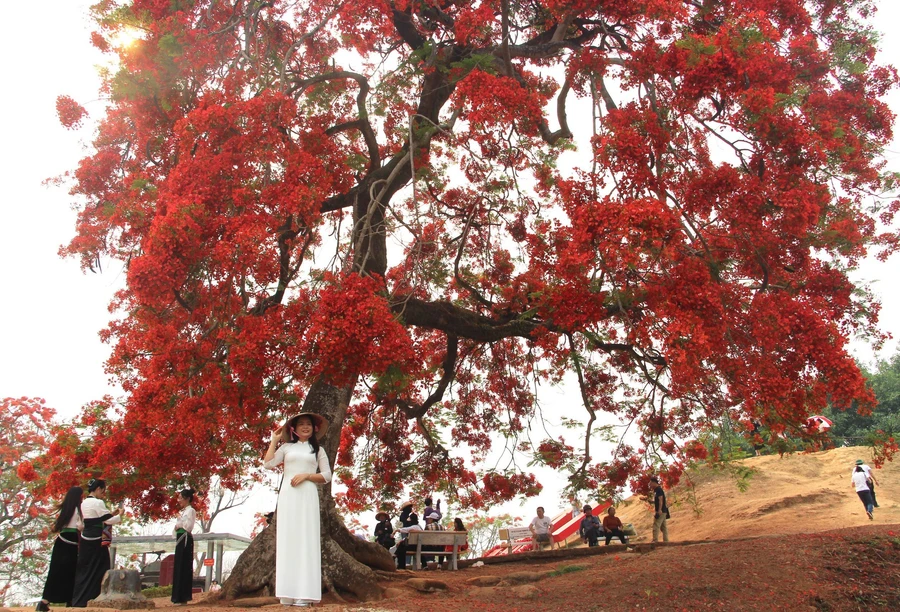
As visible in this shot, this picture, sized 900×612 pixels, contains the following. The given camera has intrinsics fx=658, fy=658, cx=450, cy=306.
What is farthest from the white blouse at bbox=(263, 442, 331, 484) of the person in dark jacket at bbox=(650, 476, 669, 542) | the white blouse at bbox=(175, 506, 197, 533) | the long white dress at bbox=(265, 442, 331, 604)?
the person in dark jacket at bbox=(650, 476, 669, 542)

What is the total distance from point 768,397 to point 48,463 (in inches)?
291

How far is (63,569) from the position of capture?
6406 mm

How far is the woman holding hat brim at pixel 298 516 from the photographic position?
5430mm

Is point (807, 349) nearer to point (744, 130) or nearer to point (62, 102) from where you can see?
point (744, 130)

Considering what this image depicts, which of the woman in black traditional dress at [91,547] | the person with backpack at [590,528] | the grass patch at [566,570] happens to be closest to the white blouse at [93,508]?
the woman in black traditional dress at [91,547]

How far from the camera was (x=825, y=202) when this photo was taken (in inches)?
276

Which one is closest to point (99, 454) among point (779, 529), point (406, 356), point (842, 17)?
point (406, 356)

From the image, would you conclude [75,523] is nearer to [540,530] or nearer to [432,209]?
[432,209]

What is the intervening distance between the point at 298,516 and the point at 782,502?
11796 millimetres

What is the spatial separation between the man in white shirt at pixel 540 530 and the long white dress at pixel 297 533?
26.8 feet

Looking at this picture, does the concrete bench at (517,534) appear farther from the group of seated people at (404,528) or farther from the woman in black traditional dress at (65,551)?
the woman in black traditional dress at (65,551)

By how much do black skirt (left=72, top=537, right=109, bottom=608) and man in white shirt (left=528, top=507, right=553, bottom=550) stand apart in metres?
8.34

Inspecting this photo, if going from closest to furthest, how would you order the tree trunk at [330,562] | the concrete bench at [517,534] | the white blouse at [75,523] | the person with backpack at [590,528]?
the white blouse at [75,523]
the tree trunk at [330,562]
the person with backpack at [590,528]
the concrete bench at [517,534]

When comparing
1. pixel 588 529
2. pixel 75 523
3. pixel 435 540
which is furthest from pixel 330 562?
pixel 588 529
